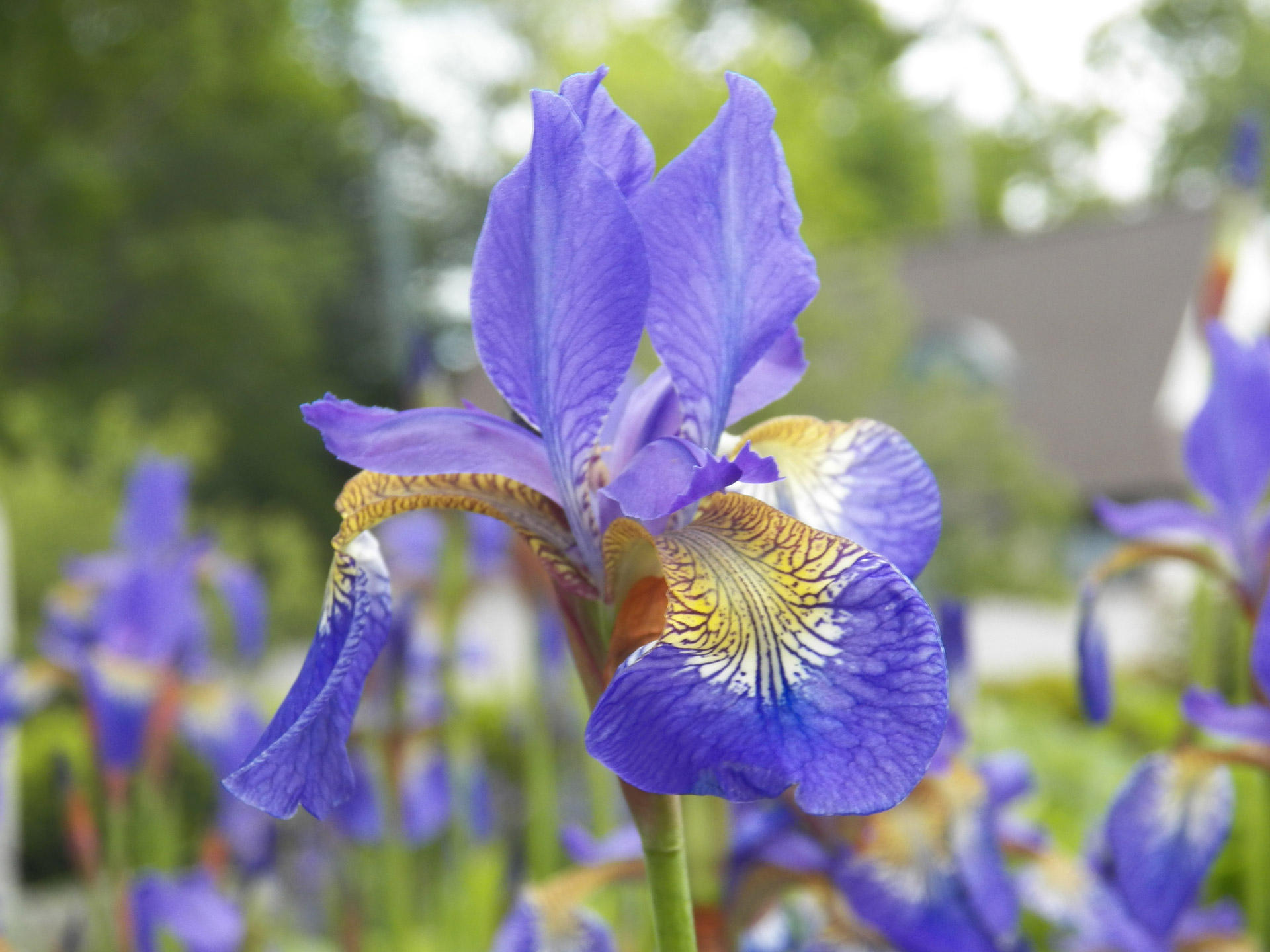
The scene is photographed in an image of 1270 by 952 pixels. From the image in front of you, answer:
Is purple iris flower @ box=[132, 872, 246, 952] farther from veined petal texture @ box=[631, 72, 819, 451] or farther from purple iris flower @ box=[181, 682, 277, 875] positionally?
veined petal texture @ box=[631, 72, 819, 451]

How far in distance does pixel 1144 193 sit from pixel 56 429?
27.8 metres

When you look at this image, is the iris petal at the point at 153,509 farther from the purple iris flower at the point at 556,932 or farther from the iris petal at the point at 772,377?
the iris petal at the point at 772,377

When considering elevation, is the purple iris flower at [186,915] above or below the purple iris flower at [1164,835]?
above

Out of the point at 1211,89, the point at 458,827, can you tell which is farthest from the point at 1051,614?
the point at 1211,89

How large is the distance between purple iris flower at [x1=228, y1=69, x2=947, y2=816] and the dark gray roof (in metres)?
17.7

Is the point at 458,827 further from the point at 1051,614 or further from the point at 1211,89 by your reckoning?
the point at 1211,89

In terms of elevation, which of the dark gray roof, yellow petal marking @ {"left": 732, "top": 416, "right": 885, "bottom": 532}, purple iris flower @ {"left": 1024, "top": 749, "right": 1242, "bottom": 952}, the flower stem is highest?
the dark gray roof

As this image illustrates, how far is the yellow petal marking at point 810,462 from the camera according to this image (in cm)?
74

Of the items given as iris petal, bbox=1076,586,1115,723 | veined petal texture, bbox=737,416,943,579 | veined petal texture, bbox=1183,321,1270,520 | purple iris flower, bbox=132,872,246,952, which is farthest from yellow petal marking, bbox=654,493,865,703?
purple iris flower, bbox=132,872,246,952

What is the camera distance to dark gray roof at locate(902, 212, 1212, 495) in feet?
59.1

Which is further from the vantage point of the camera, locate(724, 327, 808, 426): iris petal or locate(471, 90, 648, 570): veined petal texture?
locate(724, 327, 808, 426): iris petal

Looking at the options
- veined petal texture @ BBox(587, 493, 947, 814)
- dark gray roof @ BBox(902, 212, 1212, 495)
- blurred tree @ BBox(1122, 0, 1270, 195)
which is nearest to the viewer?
veined petal texture @ BBox(587, 493, 947, 814)

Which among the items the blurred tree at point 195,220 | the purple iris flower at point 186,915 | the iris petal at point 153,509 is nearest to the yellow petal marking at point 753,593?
the purple iris flower at point 186,915

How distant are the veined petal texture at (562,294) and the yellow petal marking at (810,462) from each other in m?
0.13
